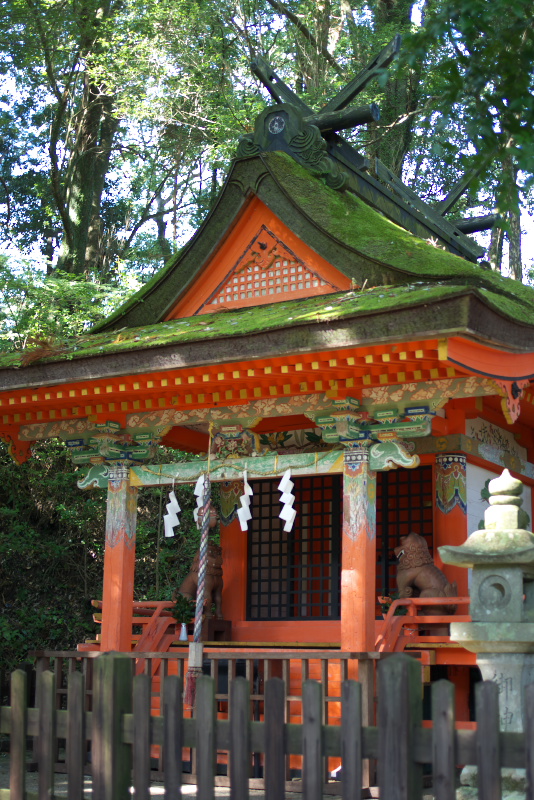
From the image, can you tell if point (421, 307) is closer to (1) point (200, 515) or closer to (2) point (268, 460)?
(2) point (268, 460)

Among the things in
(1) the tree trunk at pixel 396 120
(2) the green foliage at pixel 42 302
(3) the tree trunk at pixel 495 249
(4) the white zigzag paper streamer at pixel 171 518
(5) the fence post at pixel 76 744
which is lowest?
(5) the fence post at pixel 76 744

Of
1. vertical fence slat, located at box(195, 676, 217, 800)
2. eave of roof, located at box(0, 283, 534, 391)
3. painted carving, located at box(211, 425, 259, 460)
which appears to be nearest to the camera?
vertical fence slat, located at box(195, 676, 217, 800)

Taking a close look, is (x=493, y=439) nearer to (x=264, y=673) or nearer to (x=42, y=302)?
(x=264, y=673)

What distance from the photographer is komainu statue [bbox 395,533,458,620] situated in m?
9.31

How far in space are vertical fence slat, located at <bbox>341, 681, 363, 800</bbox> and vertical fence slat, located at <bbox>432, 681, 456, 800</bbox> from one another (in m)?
0.36

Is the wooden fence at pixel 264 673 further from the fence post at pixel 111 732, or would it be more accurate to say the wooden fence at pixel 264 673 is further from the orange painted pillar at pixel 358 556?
the fence post at pixel 111 732

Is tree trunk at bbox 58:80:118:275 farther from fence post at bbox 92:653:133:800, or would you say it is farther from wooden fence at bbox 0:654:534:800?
fence post at bbox 92:653:133:800

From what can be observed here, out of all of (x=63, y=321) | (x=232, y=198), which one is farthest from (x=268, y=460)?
(x=63, y=321)

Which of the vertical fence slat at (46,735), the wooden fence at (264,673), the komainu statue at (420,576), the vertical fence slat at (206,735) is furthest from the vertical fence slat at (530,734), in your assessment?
the komainu statue at (420,576)

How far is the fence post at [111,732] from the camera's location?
15.6ft

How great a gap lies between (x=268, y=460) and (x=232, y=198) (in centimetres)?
315

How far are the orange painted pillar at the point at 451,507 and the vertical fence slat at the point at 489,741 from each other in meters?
5.90

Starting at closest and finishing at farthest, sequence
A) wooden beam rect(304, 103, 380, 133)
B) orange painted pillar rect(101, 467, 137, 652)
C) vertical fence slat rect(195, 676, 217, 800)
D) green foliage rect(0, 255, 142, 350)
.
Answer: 1. vertical fence slat rect(195, 676, 217, 800)
2. orange painted pillar rect(101, 467, 137, 652)
3. wooden beam rect(304, 103, 380, 133)
4. green foliage rect(0, 255, 142, 350)

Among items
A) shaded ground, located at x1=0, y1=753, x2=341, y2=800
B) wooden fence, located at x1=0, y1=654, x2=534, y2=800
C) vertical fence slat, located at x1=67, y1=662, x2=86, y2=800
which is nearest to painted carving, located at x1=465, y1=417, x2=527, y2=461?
shaded ground, located at x1=0, y1=753, x2=341, y2=800
